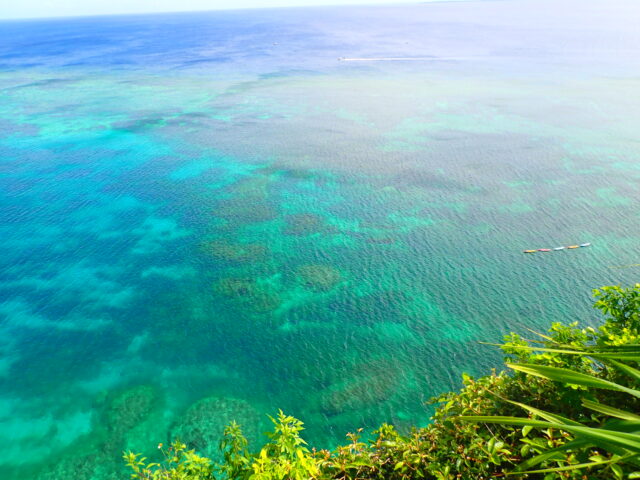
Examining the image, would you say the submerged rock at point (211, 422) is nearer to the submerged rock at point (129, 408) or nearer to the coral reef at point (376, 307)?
the submerged rock at point (129, 408)

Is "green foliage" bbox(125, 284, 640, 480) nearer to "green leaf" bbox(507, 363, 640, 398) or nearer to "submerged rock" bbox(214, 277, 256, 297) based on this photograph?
"green leaf" bbox(507, 363, 640, 398)

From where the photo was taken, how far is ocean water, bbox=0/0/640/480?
19.1 meters

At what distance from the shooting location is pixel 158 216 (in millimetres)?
33906

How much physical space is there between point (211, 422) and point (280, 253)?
13.3 metres

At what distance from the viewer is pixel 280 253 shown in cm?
2911

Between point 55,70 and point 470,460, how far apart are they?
11834 cm

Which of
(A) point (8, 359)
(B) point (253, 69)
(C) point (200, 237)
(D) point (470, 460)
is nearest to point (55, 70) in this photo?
(B) point (253, 69)

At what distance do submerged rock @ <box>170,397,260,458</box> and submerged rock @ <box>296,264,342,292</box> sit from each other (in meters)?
9.09

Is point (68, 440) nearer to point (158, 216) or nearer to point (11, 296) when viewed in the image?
→ point (11, 296)

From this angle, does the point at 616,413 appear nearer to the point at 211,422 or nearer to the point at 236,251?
the point at 211,422

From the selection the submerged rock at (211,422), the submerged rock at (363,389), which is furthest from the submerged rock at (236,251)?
the submerged rock at (363,389)

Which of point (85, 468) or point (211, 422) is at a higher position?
point (211, 422)

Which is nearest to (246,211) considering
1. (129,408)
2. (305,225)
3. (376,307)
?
(305,225)

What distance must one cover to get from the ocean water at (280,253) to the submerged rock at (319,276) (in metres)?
0.13
